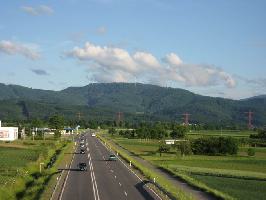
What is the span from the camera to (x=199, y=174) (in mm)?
84062

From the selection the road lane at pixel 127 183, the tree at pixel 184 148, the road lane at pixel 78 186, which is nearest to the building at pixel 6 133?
the tree at pixel 184 148

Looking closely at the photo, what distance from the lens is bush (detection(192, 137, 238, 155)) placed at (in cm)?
13738

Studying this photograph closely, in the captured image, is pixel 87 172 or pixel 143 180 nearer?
pixel 143 180

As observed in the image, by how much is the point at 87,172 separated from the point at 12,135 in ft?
388

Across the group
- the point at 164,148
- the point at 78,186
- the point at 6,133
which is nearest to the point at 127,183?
the point at 78,186

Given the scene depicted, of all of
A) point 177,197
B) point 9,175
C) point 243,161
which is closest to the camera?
point 177,197

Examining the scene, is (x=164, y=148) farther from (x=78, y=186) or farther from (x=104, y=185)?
(x=78, y=186)

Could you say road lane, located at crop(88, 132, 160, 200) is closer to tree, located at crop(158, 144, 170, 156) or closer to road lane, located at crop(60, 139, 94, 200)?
road lane, located at crop(60, 139, 94, 200)

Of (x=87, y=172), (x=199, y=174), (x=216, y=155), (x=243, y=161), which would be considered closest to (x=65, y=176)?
(x=87, y=172)

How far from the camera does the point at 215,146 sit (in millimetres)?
140375

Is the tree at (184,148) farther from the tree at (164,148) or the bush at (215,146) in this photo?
the bush at (215,146)

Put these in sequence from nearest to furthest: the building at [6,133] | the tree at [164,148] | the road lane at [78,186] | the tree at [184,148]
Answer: the road lane at [78,186] → the tree at [184,148] → the tree at [164,148] → the building at [6,133]

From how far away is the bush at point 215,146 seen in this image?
5408 inches

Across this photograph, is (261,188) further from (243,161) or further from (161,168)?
(243,161)
